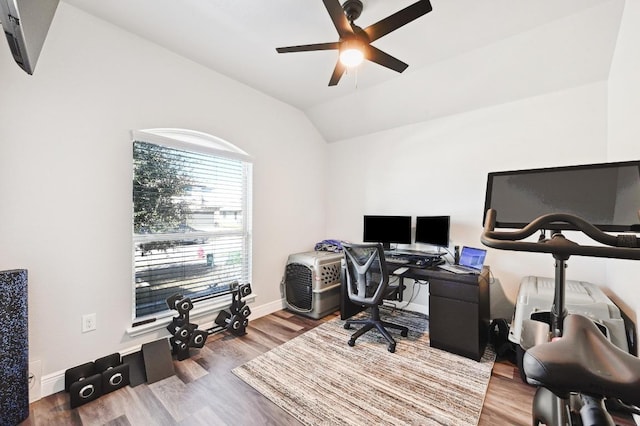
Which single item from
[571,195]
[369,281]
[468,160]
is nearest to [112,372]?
[369,281]

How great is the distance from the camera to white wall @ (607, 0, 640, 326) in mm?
1627

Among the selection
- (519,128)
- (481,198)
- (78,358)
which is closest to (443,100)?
(519,128)

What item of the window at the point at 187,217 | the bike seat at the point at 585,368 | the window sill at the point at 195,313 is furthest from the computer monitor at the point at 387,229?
the bike seat at the point at 585,368

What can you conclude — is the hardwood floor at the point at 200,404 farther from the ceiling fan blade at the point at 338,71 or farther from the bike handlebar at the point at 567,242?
the ceiling fan blade at the point at 338,71

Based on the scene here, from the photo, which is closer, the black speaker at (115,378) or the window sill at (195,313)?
the black speaker at (115,378)

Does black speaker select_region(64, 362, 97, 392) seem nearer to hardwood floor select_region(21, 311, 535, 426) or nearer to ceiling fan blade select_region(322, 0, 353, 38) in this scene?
hardwood floor select_region(21, 311, 535, 426)

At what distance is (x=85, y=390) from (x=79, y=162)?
61.5 inches

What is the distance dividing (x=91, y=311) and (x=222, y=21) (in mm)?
2425

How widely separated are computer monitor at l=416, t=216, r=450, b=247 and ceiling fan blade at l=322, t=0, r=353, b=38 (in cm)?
202

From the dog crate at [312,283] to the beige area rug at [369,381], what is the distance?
1.73 feet

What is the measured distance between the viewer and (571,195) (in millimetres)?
1464

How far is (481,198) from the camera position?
2852 mm

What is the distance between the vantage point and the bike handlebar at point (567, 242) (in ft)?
2.18

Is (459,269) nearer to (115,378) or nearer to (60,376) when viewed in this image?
(115,378)
